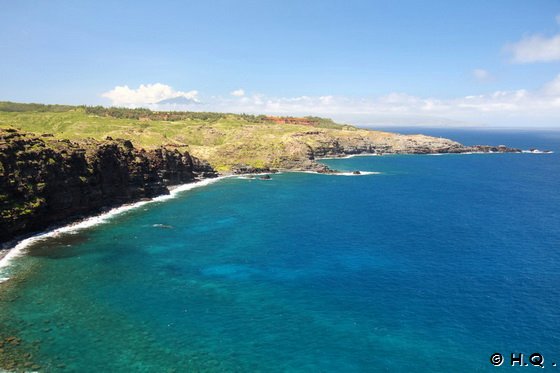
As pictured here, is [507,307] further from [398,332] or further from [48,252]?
[48,252]

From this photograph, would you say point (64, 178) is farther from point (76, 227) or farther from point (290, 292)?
point (290, 292)

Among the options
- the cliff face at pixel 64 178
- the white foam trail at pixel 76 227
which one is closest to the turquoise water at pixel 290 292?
the white foam trail at pixel 76 227

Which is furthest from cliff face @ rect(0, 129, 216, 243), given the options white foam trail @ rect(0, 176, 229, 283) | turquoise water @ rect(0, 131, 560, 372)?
turquoise water @ rect(0, 131, 560, 372)

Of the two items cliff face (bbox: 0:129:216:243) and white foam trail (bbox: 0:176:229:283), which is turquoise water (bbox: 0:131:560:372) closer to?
white foam trail (bbox: 0:176:229:283)

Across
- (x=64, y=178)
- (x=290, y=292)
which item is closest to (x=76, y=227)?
(x=64, y=178)

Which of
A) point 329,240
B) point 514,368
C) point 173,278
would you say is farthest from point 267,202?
point 514,368
